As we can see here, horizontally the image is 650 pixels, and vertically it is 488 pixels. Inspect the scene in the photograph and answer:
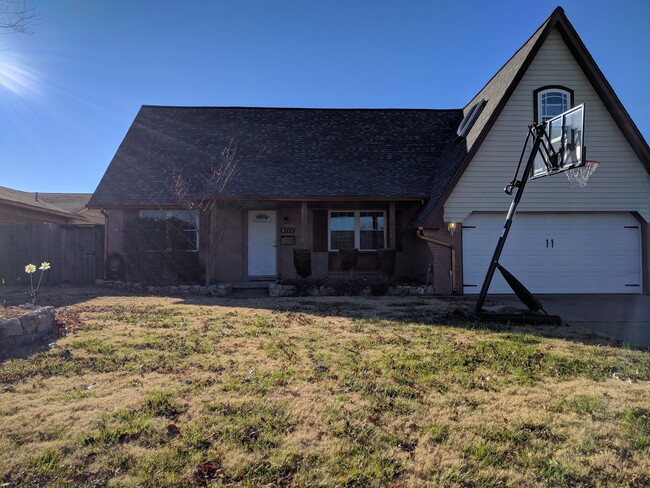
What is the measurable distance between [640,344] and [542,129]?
3.77m

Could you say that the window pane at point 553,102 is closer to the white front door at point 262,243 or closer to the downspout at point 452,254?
the downspout at point 452,254

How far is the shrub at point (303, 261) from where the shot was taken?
12.6m

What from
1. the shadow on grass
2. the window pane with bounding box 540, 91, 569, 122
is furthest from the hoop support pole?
the window pane with bounding box 540, 91, 569, 122

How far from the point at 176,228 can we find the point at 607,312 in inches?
468

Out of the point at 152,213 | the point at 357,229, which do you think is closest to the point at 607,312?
the point at 357,229

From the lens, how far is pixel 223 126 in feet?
51.5

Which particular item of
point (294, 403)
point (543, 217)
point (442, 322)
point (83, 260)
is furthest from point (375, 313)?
point (83, 260)

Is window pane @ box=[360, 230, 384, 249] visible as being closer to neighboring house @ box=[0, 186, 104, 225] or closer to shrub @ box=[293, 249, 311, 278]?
shrub @ box=[293, 249, 311, 278]

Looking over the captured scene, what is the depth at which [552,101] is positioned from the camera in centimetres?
1172

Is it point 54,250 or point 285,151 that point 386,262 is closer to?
point 285,151

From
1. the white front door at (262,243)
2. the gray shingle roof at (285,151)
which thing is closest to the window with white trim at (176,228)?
the gray shingle roof at (285,151)

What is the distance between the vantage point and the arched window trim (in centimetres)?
1156

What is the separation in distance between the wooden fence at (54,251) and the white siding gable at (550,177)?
11.5 meters

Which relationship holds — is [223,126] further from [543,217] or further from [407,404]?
[407,404]
